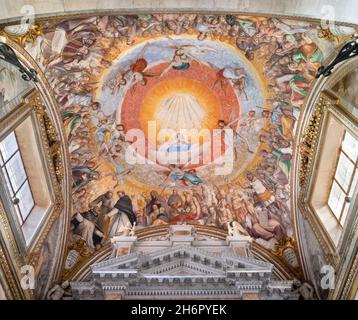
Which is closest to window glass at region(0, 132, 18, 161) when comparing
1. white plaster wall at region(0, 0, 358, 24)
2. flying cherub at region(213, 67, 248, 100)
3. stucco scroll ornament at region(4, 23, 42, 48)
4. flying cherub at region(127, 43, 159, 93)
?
stucco scroll ornament at region(4, 23, 42, 48)

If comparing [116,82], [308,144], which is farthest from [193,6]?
[308,144]

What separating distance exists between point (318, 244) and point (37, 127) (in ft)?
29.5

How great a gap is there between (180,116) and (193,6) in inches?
223

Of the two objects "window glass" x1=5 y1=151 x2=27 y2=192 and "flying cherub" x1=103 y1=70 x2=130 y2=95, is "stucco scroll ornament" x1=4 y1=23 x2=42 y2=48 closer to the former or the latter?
"window glass" x1=5 y1=151 x2=27 y2=192

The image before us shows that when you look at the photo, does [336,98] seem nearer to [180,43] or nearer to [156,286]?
[180,43]

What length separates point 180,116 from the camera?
17.1m

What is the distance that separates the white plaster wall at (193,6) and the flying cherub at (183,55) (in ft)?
8.35

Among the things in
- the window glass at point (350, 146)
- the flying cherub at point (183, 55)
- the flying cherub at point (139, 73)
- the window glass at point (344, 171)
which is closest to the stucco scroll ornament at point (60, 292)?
the flying cherub at point (139, 73)

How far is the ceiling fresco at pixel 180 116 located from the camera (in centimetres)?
1380

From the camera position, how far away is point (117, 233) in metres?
16.7

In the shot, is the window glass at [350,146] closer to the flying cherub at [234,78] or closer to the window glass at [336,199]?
the window glass at [336,199]

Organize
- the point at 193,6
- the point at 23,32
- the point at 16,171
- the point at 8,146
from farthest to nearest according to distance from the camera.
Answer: the point at 16,171, the point at 8,146, the point at 193,6, the point at 23,32

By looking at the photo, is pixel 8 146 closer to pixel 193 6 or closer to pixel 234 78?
pixel 193 6

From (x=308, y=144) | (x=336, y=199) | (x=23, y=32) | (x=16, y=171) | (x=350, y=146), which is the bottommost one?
(x=336, y=199)
